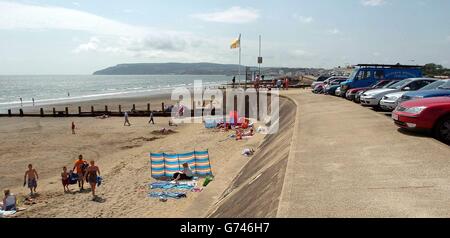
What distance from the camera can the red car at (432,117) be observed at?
30.2 feet

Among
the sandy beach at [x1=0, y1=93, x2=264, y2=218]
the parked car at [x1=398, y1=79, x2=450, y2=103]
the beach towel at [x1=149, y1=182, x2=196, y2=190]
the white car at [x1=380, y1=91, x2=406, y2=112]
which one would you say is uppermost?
the parked car at [x1=398, y1=79, x2=450, y2=103]

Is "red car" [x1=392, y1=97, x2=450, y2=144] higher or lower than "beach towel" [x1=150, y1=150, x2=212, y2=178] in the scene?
higher

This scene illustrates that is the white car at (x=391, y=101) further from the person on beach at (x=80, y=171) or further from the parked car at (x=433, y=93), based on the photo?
the person on beach at (x=80, y=171)

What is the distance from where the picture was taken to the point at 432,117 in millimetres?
9266

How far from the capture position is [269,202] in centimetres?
645

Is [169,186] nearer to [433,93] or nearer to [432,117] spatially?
[432,117]

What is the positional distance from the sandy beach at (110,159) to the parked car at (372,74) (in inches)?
267

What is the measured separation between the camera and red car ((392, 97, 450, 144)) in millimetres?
9211

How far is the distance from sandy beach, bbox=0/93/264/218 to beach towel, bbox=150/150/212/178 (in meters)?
0.50

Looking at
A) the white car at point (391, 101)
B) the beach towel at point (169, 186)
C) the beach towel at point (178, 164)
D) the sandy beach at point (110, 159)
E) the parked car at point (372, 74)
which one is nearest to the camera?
the sandy beach at point (110, 159)

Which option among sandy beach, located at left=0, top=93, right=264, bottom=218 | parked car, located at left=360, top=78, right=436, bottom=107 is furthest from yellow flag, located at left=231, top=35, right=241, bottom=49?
parked car, located at left=360, top=78, right=436, bottom=107

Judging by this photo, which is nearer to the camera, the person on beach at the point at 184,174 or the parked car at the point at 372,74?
the person on beach at the point at 184,174

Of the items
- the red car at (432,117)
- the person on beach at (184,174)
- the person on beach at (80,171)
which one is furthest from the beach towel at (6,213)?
the red car at (432,117)

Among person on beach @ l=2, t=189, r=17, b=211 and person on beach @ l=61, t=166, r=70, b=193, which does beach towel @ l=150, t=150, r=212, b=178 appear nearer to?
person on beach @ l=61, t=166, r=70, b=193
